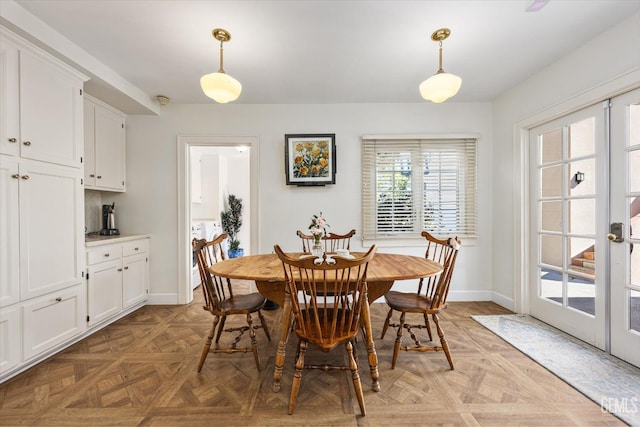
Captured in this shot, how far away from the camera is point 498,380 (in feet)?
5.83

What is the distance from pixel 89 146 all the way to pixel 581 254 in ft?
16.0

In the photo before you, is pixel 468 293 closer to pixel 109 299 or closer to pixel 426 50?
pixel 426 50

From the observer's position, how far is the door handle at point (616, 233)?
78.7 inches

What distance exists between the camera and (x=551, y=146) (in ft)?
8.60

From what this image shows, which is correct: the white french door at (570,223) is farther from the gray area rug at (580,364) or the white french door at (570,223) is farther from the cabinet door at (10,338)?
the cabinet door at (10,338)

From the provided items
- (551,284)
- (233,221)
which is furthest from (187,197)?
(551,284)

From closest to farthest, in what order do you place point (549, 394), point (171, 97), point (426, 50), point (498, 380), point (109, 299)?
1. point (549, 394)
2. point (498, 380)
3. point (426, 50)
4. point (109, 299)
5. point (171, 97)

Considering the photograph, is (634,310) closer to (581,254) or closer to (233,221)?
(581,254)

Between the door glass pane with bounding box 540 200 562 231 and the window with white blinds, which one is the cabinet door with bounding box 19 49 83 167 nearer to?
the window with white blinds

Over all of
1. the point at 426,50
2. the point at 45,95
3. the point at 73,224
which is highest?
the point at 426,50

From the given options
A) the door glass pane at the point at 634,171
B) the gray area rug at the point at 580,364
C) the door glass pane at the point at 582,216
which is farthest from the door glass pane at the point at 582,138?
the gray area rug at the point at 580,364

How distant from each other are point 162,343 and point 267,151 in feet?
7.60

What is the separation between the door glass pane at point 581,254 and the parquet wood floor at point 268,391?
39.0 inches

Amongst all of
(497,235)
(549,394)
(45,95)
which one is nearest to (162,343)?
(45,95)
